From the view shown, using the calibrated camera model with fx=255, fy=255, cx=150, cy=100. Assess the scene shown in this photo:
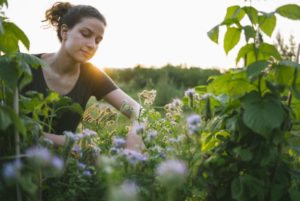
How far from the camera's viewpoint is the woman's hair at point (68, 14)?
2275 millimetres

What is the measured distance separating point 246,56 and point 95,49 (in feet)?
4.49

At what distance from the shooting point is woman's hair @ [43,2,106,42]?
2.28 metres

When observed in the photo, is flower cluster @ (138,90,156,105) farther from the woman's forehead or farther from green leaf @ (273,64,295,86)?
green leaf @ (273,64,295,86)

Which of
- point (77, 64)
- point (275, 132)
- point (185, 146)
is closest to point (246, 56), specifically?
point (275, 132)

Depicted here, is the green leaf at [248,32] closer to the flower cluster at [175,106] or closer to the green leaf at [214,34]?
the green leaf at [214,34]

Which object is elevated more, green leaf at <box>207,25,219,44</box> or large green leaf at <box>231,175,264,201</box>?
green leaf at <box>207,25,219,44</box>

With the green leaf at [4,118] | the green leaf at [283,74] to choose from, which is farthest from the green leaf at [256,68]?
the green leaf at [4,118]

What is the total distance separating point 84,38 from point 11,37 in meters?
1.06

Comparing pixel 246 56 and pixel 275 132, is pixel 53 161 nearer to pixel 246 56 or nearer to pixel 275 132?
pixel 275 132

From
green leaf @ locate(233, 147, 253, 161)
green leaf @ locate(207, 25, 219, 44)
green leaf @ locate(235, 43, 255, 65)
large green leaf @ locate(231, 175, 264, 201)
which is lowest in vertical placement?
large green leaf @ locate(231, 175, 264, 201)

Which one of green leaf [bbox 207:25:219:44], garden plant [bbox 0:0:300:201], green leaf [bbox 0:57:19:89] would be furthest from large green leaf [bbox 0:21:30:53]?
green leaf [bbox 207:25:219:44]

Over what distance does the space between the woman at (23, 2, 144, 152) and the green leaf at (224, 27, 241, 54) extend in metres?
0.94

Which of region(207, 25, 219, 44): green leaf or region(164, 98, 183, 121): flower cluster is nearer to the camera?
region(207, 25, 219, 44): green leaf

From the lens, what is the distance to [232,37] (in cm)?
131
